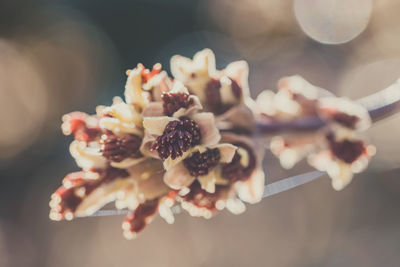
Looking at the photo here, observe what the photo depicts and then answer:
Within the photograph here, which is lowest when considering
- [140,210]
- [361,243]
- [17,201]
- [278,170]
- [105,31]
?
[140,210]

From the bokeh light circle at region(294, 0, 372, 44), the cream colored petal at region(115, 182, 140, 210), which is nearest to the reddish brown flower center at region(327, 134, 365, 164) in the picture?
the cream colored petal at region(115, 182, 140, 210)

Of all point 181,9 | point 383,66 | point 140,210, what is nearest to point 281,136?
point 140,210

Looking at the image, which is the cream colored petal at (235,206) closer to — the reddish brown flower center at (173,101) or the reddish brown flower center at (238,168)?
the reddish brown flower center at (238,168)

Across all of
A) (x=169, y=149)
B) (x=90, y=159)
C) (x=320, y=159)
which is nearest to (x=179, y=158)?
(x=169, y=149)

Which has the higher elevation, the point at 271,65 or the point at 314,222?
the point at 271,65

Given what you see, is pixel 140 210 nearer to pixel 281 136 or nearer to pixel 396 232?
pixel 281 136

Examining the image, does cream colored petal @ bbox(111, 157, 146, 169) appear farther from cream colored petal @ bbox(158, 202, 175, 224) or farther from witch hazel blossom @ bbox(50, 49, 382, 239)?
cream colored petal @ bbox(158, 202, 175, 224)
